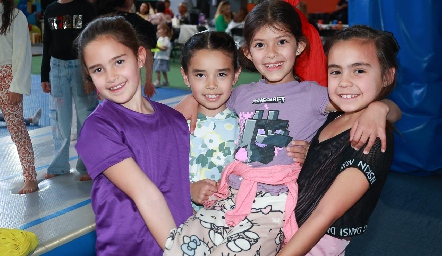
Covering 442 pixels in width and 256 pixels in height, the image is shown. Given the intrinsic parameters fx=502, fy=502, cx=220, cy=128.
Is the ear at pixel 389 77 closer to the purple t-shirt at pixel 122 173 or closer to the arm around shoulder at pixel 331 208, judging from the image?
the arm around shoulder at pixel 331 208

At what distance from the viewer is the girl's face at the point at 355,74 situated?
1538 mm

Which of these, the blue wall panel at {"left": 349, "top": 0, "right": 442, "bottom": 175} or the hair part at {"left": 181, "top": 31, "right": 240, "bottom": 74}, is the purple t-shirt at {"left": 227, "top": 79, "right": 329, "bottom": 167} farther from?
the blue wall panel at {"left": 349, "top": 0, "right": 442, "bottom": 175}

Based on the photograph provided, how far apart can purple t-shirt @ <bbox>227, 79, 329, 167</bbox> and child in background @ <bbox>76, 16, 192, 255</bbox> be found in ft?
0.75

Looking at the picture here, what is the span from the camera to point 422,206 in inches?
142

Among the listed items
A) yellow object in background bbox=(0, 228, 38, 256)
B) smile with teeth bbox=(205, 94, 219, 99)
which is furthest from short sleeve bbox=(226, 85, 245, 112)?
yellow object in background bbox=(0, 228, 38, 256)

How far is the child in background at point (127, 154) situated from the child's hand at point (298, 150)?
1.15 feet

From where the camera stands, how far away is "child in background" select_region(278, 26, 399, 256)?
4.75 feet

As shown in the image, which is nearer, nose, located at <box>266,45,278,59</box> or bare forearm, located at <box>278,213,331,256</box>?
bare forearm, located at <box>278,213,331,256</box>

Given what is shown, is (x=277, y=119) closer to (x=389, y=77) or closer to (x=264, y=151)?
(x=264, y=151)

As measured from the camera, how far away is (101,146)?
1.50 m

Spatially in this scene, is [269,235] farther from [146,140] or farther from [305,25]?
[305,25]

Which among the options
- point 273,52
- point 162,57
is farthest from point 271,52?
point 162,57

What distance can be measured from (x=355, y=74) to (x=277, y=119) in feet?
1.06

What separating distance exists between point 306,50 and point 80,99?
237 cm
